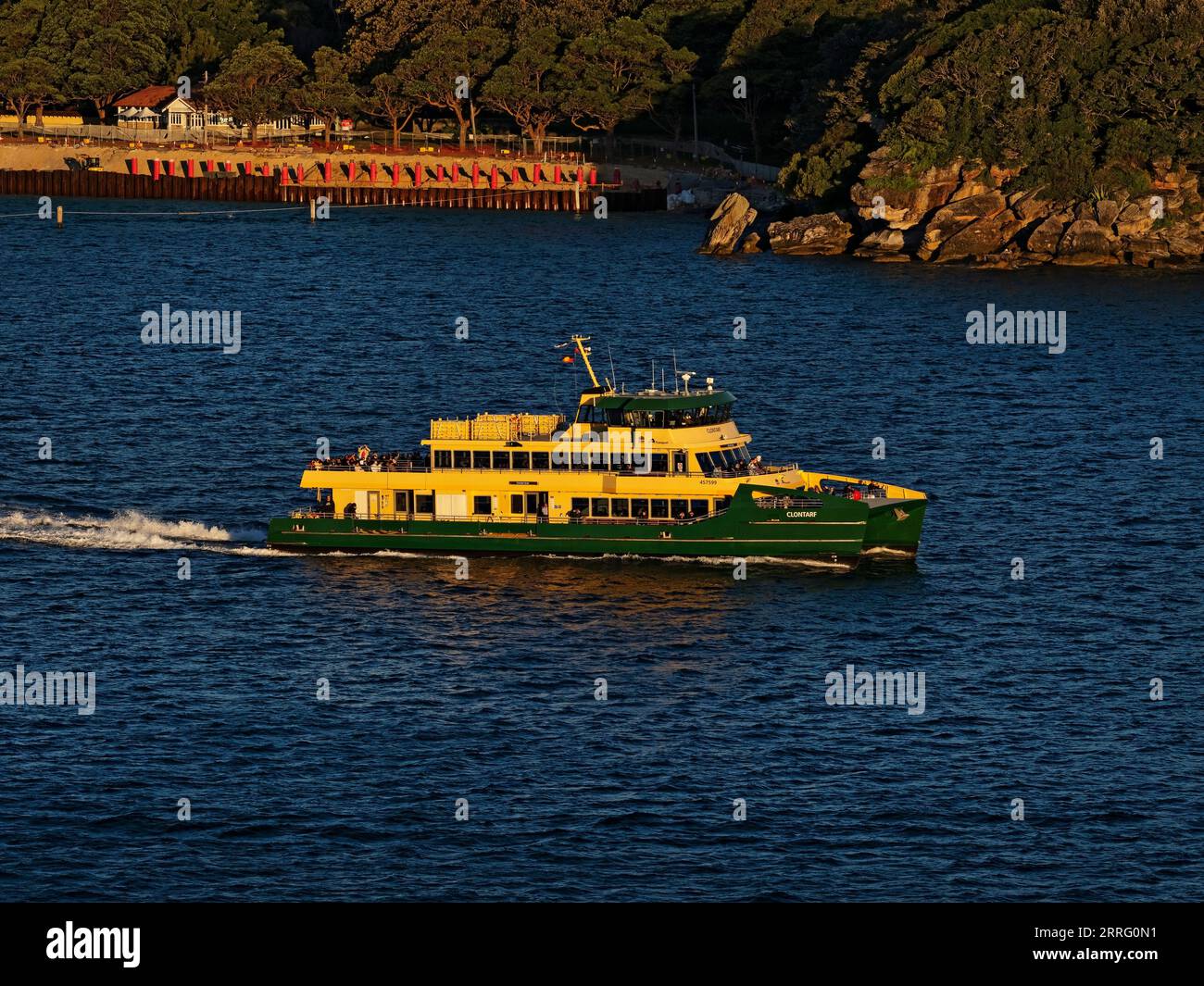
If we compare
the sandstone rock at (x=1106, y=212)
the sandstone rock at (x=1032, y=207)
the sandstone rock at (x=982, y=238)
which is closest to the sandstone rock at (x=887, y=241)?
the sandstone rock at (x=982, y=238)

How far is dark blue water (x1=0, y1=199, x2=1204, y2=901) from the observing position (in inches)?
2248

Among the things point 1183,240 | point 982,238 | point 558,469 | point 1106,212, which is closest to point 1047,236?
point 1106,212

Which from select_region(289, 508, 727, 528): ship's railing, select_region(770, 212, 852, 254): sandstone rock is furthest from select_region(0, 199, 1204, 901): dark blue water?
select_region(770, 212, 852, 254): sandstone rock

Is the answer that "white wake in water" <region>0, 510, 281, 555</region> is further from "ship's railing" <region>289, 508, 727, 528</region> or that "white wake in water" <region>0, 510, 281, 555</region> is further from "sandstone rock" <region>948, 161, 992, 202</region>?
"sandstone rock" <region>948, 161, 992, 202</region>

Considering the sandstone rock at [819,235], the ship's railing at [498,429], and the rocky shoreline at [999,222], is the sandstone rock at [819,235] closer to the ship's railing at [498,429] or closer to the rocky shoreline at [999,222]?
the rocky shoreline at [999,222]

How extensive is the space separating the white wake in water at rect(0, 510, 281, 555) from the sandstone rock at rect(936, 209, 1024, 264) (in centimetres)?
10859

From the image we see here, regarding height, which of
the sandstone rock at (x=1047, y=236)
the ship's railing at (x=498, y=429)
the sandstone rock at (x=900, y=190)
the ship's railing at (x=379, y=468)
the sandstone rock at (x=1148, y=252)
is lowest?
the ship's railing at (x=379, y=468)

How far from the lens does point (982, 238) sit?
611ft

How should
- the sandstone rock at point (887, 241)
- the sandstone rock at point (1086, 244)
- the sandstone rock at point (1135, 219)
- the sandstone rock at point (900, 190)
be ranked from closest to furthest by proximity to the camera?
the sandstone rock at point (1135, 219), the sandstone rock at point (1086, 244), the sandstone rock at point (900, 190), the sandstone rock at point (887, 241)

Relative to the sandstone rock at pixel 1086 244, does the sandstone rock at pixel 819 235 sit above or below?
above

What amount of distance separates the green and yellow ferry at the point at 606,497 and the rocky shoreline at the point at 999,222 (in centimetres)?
10350

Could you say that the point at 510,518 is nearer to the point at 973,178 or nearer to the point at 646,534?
the point at 646,534

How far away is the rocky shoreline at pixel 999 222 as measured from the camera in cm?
18250
